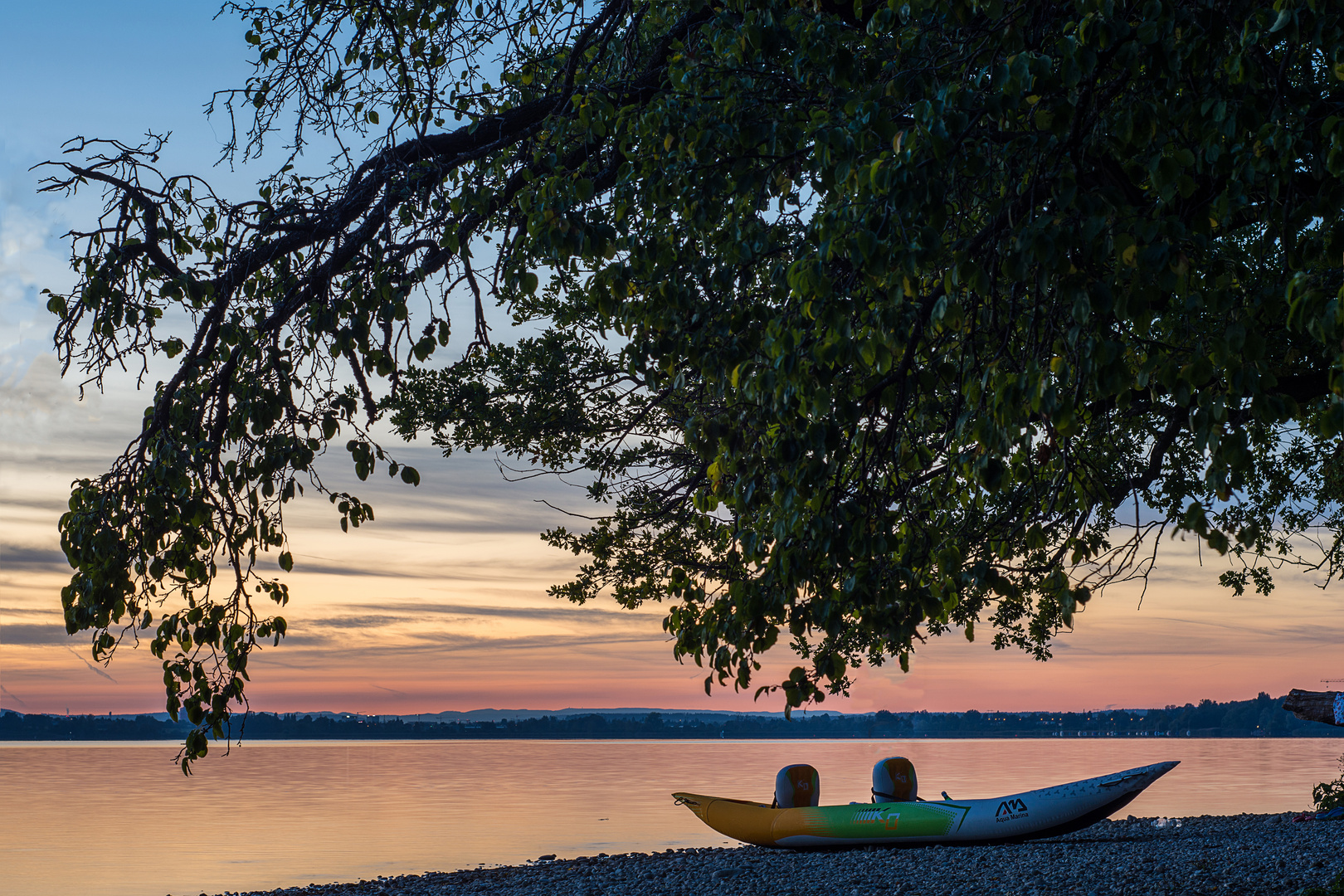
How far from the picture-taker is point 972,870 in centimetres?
1323

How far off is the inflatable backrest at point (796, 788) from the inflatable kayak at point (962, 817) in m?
0.21

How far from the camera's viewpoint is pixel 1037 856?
48.2 ft

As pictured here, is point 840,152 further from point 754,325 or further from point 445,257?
point 445,257

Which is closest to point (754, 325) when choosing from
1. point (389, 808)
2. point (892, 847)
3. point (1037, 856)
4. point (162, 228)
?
point (162, 228)

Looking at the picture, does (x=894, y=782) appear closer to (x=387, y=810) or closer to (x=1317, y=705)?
(x=1317, y=705)

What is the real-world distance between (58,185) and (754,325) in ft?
14.7

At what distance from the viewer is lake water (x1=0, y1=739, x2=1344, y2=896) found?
1146 inches

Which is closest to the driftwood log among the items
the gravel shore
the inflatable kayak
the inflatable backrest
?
the gravel shore

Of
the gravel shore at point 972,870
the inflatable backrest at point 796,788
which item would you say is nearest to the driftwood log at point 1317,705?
the gravel shore at point 972,870

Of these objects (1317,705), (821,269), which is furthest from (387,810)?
(821,269)

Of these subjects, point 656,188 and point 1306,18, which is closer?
point 1306,18

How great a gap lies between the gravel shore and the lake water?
40.5ft

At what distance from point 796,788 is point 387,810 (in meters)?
33.5

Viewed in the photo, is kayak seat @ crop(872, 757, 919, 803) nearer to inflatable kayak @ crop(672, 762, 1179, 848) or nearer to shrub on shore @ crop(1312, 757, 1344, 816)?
inflatable kayak @ crop(672, 762, 1179, 848)
